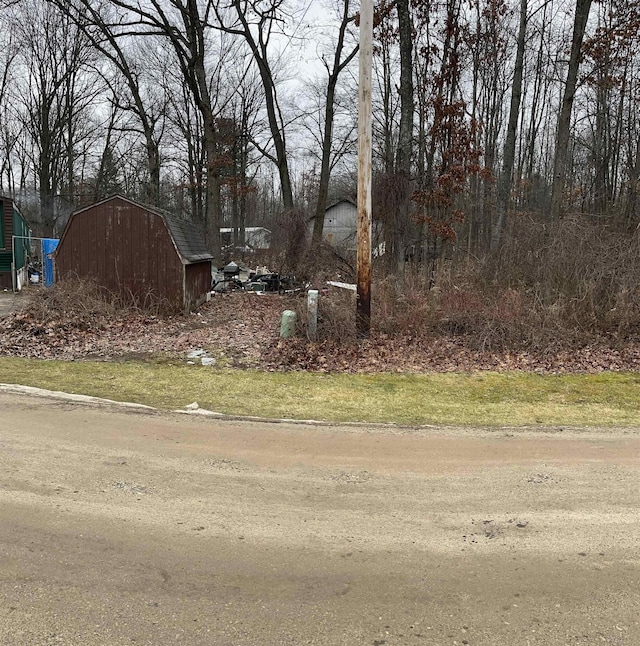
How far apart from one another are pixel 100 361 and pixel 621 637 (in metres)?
8.91

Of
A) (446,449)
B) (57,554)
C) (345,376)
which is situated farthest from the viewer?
(345,376)

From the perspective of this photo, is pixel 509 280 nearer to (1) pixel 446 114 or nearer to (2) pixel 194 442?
(1) pixel 446 114

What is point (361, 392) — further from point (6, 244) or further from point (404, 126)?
point (6, 244)

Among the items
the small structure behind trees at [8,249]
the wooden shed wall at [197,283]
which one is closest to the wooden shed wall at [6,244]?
the small structure behind trees at [8,249]

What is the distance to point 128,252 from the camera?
50.8ft

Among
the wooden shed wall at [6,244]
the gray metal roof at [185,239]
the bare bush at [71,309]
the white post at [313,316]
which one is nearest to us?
the white post at [313,316]

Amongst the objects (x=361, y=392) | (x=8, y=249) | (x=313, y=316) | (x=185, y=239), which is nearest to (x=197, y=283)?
(x=185, y=239)

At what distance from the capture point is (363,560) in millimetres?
3389

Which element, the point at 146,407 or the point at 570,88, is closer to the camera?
the point at 146,407

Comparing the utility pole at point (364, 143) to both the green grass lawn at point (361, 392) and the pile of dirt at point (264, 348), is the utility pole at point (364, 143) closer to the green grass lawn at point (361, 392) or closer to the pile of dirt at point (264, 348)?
the pile of dirt at point (264, 348)

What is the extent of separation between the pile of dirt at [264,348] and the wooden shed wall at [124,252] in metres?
1.90

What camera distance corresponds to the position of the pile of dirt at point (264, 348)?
386 inches

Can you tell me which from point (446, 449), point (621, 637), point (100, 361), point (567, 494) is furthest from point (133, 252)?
point (621, 637)

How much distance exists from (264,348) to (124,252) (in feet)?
22.0
